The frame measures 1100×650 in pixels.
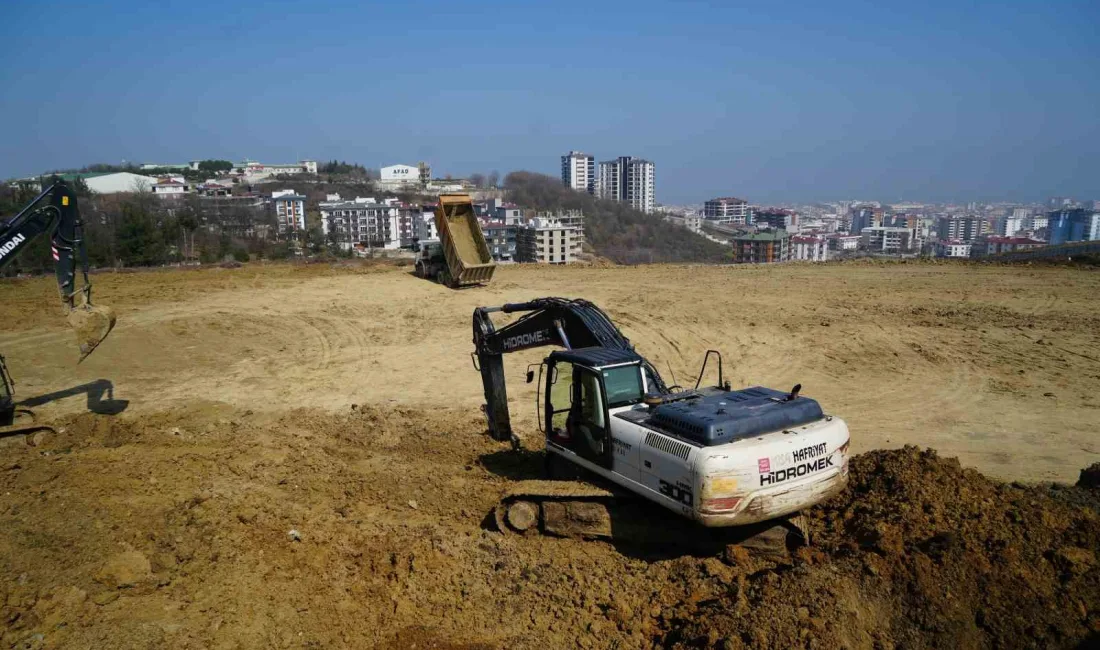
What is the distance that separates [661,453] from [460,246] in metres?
21.0

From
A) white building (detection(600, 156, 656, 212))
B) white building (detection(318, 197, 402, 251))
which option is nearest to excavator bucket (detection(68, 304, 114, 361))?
white building (detection(318, 197, 402, 251))

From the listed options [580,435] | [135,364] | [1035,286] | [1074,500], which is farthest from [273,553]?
[1035,286]

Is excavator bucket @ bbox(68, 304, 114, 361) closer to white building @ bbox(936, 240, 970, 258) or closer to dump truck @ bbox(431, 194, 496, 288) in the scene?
dump truck @ bbox(431, 194, 496, 288)

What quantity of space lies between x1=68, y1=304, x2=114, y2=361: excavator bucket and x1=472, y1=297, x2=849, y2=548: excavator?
739 centimetres

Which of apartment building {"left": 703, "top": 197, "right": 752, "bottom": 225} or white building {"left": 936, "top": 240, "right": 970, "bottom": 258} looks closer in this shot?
white building {"left": 936, "top": 240, "right": 970, "bottom": 258}

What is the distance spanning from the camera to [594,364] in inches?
294

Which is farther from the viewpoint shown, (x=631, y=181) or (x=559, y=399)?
(x=631, y=181)

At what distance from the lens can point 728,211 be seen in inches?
7175

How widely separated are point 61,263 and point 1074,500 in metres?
14.0

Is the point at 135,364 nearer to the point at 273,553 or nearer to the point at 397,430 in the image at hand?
the point at 397,430

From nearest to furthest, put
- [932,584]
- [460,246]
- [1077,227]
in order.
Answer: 1. [932,584]
2. [460,246]
3. [1077,227]

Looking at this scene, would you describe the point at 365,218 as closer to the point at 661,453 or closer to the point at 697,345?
the point at 697,345

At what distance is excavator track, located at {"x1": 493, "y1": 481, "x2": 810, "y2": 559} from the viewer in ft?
21.7

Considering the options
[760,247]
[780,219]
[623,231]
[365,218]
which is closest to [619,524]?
[760,247]
